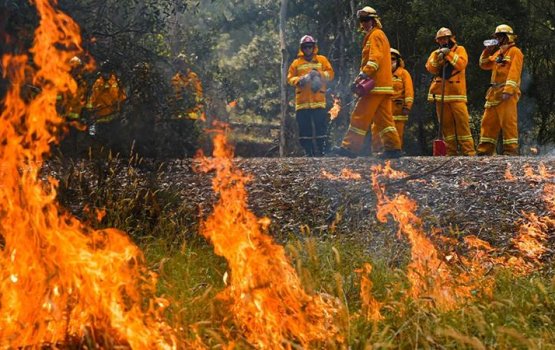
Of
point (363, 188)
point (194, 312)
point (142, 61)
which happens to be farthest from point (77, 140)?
point (194, 312)

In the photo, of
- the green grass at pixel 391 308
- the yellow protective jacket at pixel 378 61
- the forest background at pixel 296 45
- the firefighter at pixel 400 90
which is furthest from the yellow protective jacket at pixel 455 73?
the green grass at pixel 391 308

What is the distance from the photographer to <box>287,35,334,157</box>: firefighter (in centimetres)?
1030

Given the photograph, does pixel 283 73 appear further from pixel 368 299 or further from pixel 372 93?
pixel 368 299

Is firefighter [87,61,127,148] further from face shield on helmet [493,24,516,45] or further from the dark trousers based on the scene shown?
face shield on helmet [493,24,516,45]

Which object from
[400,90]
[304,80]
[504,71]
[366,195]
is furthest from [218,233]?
[400,90]

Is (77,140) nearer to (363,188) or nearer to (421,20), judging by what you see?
(363,188)

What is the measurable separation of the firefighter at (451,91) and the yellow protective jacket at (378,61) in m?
1.96

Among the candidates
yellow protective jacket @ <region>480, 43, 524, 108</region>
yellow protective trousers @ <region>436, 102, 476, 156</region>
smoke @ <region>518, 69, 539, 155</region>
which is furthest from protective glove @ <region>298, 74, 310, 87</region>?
smoke @ <region>518, 69, 539, 155</region>

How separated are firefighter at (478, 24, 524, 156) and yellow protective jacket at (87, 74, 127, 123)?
17.5 ft

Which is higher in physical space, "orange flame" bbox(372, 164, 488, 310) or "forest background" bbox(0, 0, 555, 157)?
"forest background" bbox(0, 0, 555, 157)

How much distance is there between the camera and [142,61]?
7125 mm

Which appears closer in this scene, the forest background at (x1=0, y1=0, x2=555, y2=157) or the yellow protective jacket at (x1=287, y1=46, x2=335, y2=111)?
the forest background at (x1=0, y1=0, x2=555, y2=157)

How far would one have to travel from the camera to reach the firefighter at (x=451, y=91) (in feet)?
32.0

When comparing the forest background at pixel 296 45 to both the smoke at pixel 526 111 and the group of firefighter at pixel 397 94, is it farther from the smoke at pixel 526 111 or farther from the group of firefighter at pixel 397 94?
the group of firefighter at pixel 397 94
